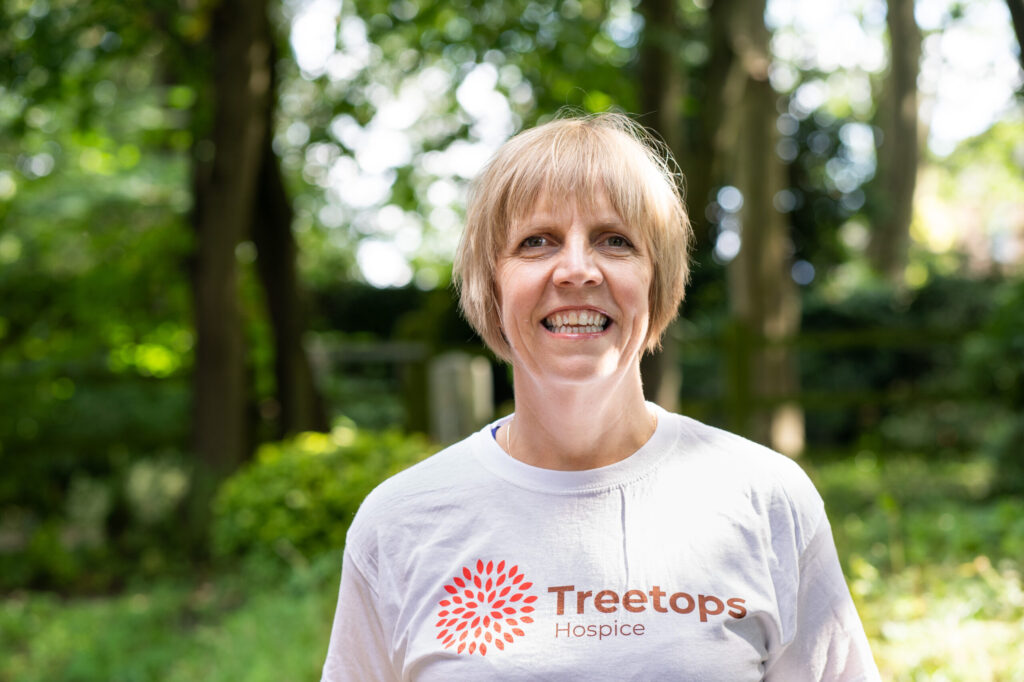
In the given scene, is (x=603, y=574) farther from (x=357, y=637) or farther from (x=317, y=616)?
(x=317, y=616)

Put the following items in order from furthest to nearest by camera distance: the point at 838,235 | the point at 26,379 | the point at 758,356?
the point at 838,235 < the point at 758,356 < the point at 26,379

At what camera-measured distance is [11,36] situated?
6598mm

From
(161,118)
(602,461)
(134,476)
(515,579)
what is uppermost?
(161,118)

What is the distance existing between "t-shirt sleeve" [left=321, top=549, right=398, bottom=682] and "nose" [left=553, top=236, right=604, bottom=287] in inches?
22.8

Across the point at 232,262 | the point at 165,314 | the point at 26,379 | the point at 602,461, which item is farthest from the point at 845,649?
the point at 165,314

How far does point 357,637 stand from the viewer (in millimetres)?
1655

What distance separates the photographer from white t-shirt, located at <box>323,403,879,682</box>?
1477 mm

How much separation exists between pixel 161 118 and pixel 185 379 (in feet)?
10.1

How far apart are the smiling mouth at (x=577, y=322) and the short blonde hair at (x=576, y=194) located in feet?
0.47

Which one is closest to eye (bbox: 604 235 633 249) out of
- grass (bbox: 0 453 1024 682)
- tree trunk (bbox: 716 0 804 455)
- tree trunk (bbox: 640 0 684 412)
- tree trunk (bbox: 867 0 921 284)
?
grass (bbox: 0 453 1024 682)

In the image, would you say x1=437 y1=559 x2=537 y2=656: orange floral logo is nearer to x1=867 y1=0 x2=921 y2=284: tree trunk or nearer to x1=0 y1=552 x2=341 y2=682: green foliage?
x1=0 y1=552 x2=341 y2=682: green foliage

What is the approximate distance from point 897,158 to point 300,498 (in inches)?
583

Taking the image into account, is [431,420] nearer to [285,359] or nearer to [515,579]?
[285,359]

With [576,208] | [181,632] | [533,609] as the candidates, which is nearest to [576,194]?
[576,208]
